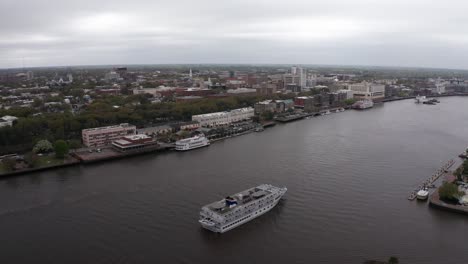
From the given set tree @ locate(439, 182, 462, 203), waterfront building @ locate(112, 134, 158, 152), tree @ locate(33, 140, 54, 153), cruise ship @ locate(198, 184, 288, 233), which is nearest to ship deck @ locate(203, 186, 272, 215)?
cruise ship @ locate(198, 184, 288, 233)

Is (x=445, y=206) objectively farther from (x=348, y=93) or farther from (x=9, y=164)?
(x=348, y=93)

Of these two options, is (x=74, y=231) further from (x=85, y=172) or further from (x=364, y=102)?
(x=364, y=102)

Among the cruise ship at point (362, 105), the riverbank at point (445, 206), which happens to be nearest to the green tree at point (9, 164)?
the riverbank at point (445, 206)

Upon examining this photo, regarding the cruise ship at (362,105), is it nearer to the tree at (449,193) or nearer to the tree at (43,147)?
the tree at (449,193)

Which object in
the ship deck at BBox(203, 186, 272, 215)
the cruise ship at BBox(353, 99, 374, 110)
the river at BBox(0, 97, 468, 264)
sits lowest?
the river at BBox(0, 97, 468, 264)

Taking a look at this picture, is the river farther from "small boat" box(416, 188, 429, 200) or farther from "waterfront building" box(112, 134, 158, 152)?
"waterfront building" box(112, 134, 158, 152)
